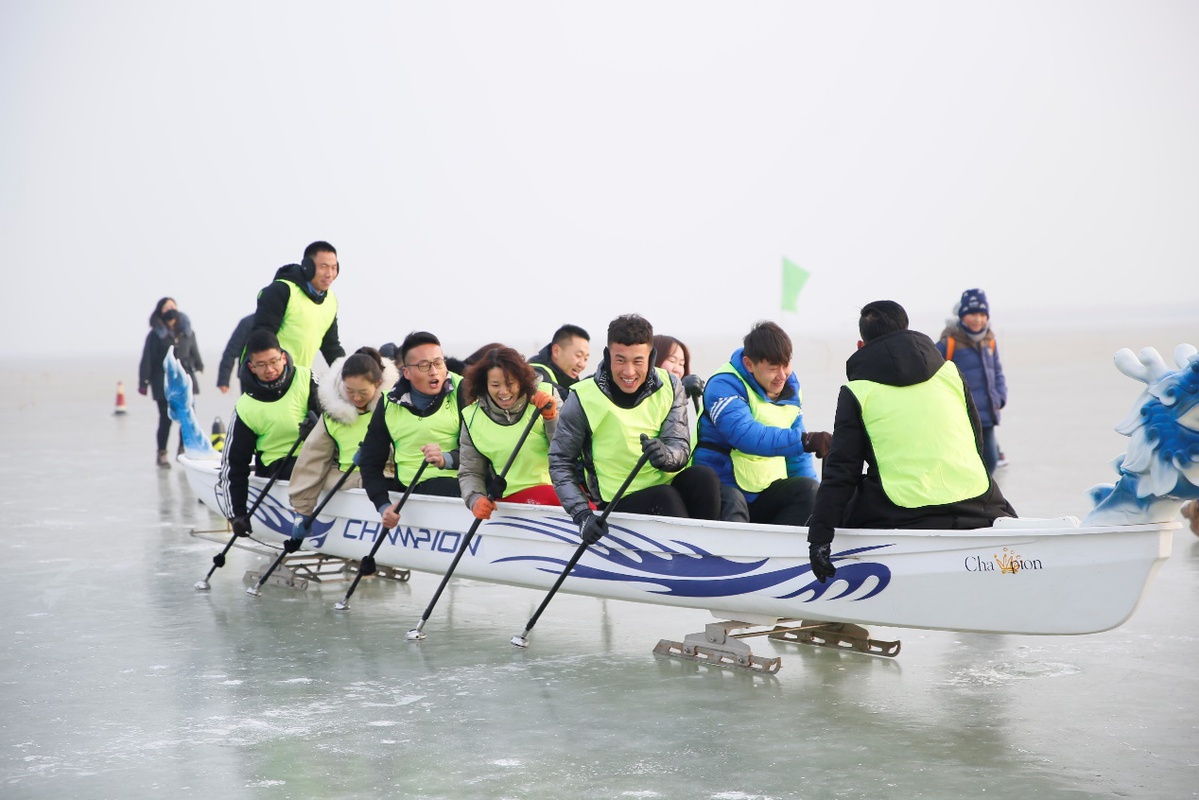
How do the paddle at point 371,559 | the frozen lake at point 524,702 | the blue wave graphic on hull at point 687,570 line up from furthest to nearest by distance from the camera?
the paddle at point 371,559, the blue wave graphic on hull at point 687,570, the frozen lake at point 524,702

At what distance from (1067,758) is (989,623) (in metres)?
0.58

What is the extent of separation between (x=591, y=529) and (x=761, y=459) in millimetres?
794

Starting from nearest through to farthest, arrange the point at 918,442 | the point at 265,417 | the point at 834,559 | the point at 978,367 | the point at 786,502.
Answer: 1. the point at 918,442
2. the point at 834,559
3. the point at 786,502
4. the point at 265,417
5. the point at 978,367

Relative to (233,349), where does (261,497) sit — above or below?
below

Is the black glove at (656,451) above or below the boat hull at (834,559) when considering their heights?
above

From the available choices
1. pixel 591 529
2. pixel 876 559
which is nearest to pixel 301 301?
pixel 591 529

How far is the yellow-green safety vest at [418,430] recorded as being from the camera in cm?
627

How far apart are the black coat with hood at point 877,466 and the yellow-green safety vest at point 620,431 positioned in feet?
3.27

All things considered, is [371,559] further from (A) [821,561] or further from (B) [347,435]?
(A) [821,561]

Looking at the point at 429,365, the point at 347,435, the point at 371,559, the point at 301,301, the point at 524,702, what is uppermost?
the point at 301,301

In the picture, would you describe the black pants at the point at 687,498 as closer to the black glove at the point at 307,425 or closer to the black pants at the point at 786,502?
the black pants at the point at 786,502

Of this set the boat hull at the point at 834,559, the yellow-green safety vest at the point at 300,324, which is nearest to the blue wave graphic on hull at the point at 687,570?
the boat hull at the point at 834,559

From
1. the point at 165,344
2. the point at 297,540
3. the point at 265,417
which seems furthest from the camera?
the point at 165,344

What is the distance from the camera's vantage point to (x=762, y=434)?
17.2 feet
